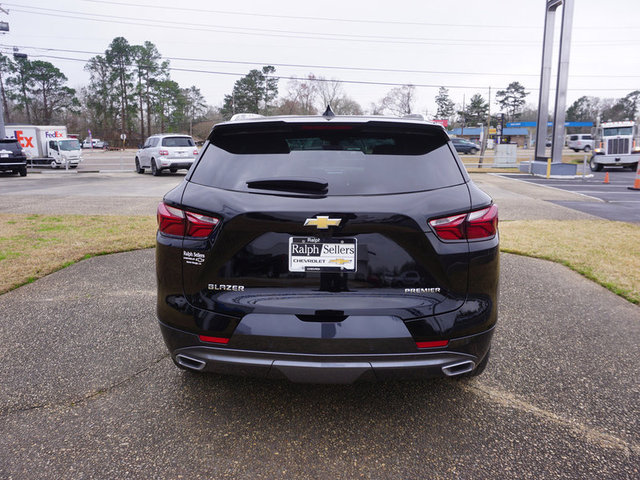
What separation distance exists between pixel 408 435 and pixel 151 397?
1585 mm

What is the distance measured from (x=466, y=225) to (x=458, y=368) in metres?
0.74

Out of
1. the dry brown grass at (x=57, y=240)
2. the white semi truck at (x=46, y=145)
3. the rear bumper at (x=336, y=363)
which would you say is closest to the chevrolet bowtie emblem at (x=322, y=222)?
the rear bumper at (x=336, y=363)

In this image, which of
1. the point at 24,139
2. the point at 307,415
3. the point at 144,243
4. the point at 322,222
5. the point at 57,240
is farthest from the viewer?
the point at 24,139

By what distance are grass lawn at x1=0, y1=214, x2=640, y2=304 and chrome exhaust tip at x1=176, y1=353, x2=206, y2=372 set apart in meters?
3.57

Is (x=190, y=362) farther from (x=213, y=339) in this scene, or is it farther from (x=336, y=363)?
(x=336, y=363)

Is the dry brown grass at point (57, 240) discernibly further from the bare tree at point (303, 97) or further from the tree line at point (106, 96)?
the tree line at point (106, 96)

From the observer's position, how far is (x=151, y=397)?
9.65 ft

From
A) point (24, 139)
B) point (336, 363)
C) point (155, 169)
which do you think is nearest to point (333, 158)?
point (336, 363)

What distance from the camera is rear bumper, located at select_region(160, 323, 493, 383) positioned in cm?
228

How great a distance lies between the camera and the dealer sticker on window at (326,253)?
2.27 metres

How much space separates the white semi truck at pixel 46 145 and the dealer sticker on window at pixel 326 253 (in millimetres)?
33546

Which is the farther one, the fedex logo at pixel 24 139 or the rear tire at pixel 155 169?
the fedex logo at pixel 24 139

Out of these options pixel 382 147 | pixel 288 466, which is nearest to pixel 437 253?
pixel 382 147

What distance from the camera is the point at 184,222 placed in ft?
7.97
